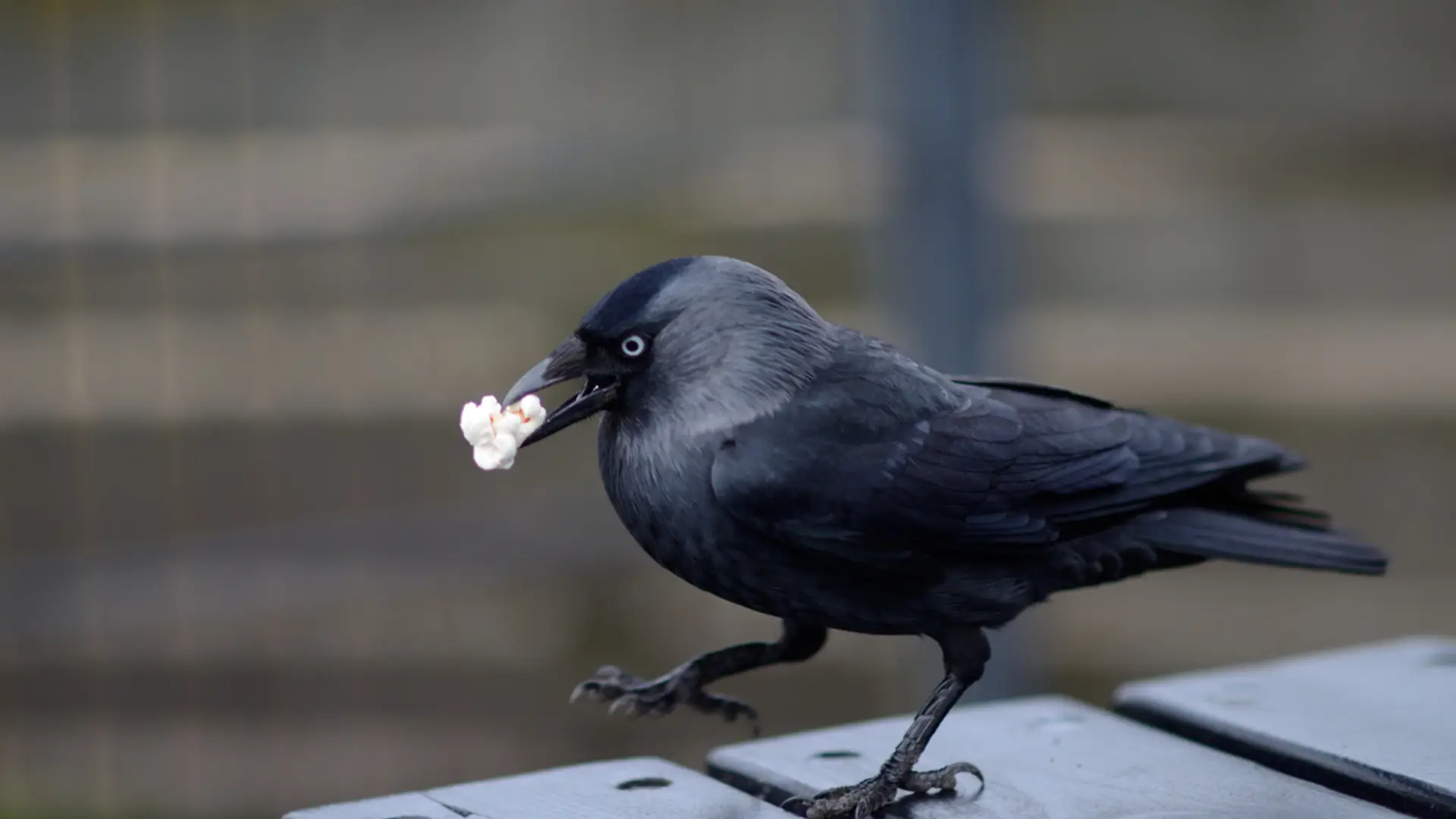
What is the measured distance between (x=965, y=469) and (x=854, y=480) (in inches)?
7.2

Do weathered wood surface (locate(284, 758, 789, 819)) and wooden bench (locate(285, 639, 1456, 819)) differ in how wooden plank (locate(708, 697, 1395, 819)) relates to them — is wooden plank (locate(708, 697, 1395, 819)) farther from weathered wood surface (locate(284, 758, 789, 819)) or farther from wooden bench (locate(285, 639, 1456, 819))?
weathered wood surface (locate(284, 758, 789, 819))

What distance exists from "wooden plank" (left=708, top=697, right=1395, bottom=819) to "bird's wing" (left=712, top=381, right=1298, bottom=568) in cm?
32

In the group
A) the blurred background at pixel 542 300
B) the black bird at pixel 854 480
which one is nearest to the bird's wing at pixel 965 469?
the black bird at pixel 854 480

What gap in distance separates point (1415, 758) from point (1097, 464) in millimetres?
571

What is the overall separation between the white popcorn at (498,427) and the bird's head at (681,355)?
0.13 feet

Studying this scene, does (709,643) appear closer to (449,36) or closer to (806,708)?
(806,708)

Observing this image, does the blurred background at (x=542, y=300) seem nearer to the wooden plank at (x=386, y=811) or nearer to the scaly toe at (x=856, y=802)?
the scaly toe at (x=856, y=802)

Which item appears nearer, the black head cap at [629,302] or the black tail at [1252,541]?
the black head cap at [629,302]

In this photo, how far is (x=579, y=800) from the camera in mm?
2242

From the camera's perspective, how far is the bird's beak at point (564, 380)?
2.21 metres

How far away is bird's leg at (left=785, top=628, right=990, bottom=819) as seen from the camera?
2213 millimetres

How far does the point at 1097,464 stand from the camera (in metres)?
2.43

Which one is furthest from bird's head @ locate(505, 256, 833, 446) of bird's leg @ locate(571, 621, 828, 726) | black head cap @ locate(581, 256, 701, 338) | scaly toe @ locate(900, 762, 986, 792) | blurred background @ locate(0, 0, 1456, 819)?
blurred background @ locate(0, 0, 1456, 819)

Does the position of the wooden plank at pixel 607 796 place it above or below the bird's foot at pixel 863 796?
below
